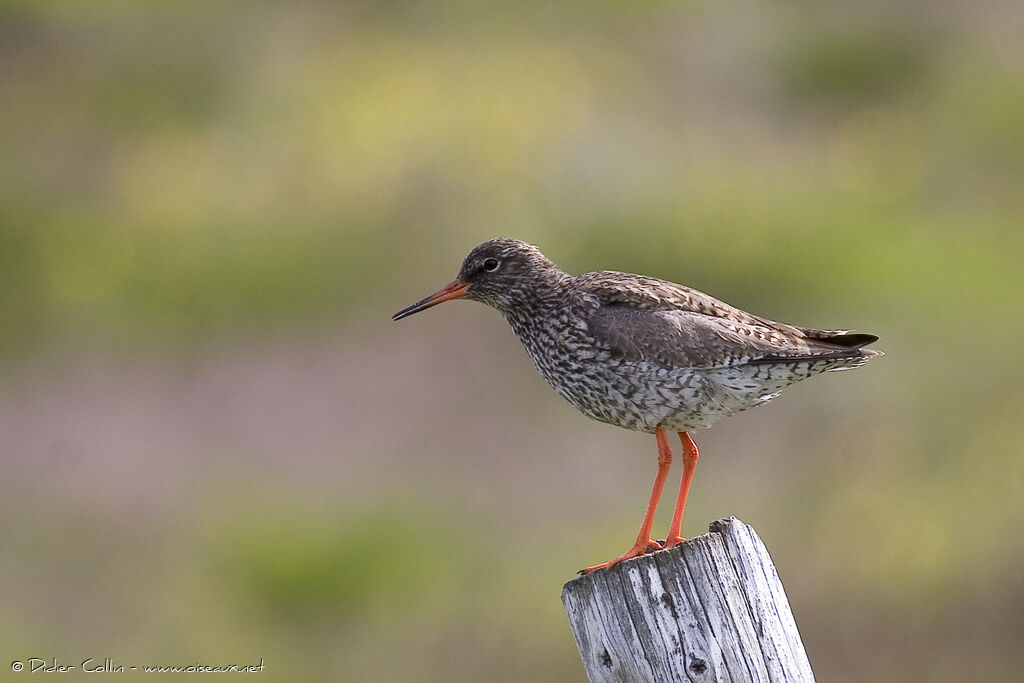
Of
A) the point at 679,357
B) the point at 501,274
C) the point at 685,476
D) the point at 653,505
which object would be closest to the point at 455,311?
the point at 501,274

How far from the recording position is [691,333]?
5332 millimetres

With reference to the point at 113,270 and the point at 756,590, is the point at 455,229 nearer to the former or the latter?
the point at 113,270

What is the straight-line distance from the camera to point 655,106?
589 inches

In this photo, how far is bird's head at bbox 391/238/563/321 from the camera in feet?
19.8

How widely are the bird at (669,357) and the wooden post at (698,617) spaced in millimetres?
782

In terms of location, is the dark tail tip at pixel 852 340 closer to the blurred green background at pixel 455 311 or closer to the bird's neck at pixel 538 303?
the bird's neck at pixel 538 303

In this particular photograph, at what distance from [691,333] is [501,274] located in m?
1.10

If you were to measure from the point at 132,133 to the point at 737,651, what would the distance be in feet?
38.3

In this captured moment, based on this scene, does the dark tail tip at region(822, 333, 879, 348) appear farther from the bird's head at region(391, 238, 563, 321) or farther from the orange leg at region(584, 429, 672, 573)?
the bird's head at region(391, 238, 563, 321)

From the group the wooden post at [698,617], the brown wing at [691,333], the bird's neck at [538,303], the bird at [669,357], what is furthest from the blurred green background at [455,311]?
the wooden post at [698,617]

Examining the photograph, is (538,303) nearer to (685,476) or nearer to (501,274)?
(501,274)

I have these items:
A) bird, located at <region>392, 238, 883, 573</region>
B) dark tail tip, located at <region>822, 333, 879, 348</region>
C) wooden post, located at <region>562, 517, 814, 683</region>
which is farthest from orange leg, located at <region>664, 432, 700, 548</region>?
wooden post, located at <region>562, 517, 814, 683</region>

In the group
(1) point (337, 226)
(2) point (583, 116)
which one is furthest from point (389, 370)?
(2) point (583, 116)

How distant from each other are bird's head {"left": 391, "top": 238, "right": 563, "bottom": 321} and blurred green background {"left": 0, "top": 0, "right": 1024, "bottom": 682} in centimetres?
371
